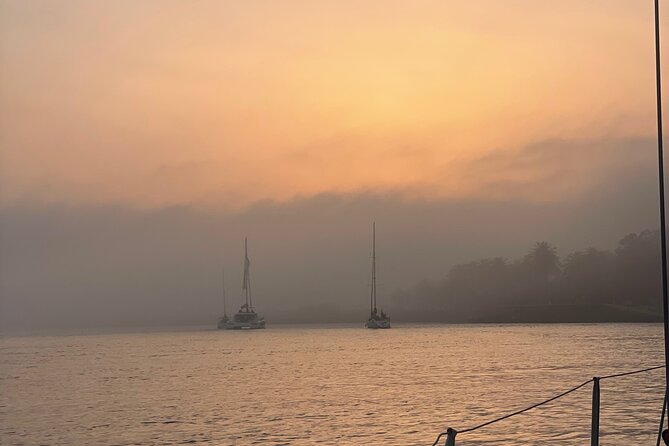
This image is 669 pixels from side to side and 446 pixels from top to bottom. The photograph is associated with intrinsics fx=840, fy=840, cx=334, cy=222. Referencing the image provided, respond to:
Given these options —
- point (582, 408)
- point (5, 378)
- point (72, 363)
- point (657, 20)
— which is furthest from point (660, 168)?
point (72, 363)

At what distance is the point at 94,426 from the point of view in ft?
155

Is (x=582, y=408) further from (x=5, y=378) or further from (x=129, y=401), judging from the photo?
(x=5, y=378)

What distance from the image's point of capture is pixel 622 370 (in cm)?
7562

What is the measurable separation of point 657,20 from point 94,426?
137 feet

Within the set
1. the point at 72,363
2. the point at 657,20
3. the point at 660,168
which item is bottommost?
the point at 72,363

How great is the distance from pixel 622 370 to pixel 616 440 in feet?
149

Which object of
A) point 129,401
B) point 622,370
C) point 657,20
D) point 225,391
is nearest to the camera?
point 657,20

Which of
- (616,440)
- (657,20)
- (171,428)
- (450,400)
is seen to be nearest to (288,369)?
(450,400)

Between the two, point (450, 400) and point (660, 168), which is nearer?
point (660, 168)

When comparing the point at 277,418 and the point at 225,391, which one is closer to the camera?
the point at 277,418

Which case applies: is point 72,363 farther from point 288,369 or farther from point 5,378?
point 288,369

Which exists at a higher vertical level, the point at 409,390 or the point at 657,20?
the point at 657,20

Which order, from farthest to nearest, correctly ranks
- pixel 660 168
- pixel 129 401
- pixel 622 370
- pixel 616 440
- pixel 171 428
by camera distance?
pixel 622 370 → pixel 129 401 → pixel 171 428 → pixel 616 440 → pixel 660 168

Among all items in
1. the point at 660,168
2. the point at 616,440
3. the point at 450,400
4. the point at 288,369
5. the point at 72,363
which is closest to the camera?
the point at 660,168
